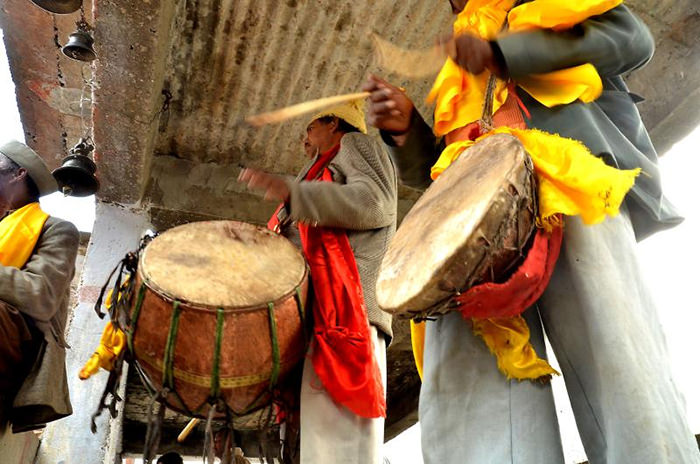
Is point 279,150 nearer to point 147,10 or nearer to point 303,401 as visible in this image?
Result: point 147,10

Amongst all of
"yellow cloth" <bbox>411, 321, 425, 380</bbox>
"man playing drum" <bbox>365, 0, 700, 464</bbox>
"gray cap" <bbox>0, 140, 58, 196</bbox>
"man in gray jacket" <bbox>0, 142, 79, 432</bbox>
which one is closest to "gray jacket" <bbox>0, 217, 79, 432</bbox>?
"man in gray jacket" <bbox>0, 142, 79, 432</bbox>

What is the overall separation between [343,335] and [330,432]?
11.9 inches

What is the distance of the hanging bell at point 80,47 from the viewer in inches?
129

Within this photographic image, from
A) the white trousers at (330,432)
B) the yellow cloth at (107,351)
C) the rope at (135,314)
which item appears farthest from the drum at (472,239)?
the yellow cloth at (107,351)

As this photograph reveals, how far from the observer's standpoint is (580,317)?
1.42 meters

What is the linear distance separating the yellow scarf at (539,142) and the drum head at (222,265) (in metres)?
0.53

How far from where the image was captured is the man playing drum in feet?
4.26

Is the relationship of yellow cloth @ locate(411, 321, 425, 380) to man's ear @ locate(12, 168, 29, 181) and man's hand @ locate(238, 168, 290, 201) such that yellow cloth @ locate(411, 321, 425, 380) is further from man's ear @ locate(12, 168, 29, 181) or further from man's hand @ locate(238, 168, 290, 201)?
man's ear @ locate(12, 168, 29, 181)

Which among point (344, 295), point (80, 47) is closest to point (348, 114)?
point (344, 295)

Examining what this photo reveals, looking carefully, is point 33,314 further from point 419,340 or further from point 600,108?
point 600,108

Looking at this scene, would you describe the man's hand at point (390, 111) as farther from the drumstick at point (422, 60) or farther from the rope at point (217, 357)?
the rope at point (217, 357)

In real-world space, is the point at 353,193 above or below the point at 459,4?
below

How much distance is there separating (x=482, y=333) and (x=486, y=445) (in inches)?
9.6

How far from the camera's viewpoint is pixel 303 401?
215 cm
